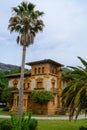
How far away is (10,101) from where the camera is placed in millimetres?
64438

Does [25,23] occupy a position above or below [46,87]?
above

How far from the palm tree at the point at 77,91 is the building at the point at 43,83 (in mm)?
32085

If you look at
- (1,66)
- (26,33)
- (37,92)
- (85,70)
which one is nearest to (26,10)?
(26,33)

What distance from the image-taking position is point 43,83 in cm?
6134

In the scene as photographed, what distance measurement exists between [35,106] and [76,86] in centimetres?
3585

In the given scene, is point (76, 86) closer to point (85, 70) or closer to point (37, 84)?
point (85, 70)

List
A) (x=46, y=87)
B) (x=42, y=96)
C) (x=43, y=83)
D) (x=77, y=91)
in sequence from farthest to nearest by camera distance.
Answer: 1. (x=43, y=83)
2. (x=46, y=87)
3. (x=42, y=96)
4. (x=77, y=91)

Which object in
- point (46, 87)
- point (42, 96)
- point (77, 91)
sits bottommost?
point (77, 91)

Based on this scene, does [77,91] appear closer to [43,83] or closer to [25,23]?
[25,23]

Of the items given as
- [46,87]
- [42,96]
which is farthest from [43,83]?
[42,96]

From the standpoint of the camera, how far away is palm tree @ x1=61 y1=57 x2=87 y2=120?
24641 millimetres

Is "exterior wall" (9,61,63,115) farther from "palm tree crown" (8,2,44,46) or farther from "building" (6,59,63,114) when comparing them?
"palm tree crown" (8,2,44,46)

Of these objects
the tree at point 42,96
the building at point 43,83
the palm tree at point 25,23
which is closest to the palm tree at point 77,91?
the palm tree at point 25,23

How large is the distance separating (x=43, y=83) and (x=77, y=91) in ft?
118
